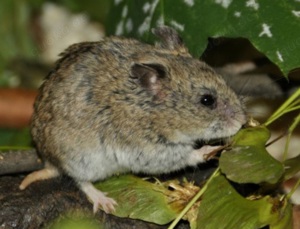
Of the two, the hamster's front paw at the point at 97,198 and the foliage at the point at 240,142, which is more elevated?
the foliage at the point at 240,142

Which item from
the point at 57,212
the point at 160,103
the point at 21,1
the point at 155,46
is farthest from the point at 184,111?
the point at 21,1

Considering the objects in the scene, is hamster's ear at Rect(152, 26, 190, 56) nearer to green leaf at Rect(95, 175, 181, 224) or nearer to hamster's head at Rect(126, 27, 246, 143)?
hamster's head at Rect(126, 27, 246, 143)

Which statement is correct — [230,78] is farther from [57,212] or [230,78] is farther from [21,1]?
[21,1]

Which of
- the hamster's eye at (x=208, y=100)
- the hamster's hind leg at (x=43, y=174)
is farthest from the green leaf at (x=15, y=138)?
the hamster's eye at (x=208, y=100)

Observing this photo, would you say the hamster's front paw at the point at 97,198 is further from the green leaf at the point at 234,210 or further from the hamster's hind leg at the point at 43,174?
the green leaf at the point at 234,210

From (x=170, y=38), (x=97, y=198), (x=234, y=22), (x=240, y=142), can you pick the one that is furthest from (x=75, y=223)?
(x=234, y=22)

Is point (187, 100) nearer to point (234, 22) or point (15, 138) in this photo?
point (234, 22)
